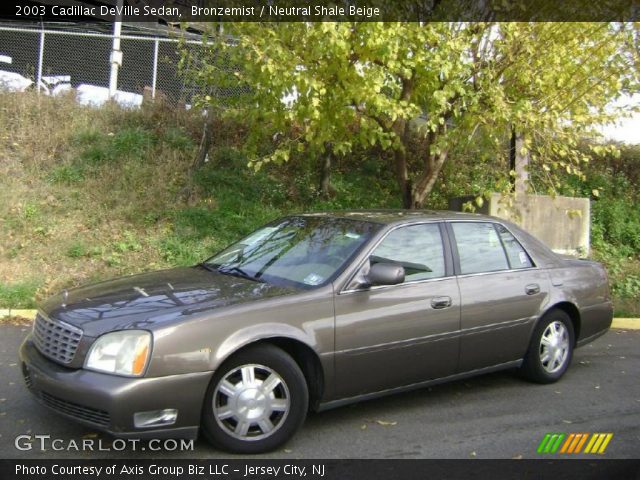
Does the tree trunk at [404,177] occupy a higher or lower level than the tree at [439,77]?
lower

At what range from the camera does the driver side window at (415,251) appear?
4.48 m

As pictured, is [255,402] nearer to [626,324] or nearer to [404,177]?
[626,324]

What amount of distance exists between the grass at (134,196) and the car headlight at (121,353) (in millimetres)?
4423

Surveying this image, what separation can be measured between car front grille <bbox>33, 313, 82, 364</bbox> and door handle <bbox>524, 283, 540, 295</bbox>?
347 cm

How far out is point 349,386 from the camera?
405 centimetres

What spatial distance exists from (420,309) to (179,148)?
792 cm

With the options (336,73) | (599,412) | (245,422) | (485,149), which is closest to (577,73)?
(485,149)

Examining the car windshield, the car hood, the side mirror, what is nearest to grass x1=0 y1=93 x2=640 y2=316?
the car hood

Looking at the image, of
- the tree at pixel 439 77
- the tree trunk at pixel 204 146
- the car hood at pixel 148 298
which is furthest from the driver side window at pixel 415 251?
the tree trunk at pixel 204 146

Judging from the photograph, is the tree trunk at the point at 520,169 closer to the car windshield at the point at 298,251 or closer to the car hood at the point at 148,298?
the car windshield at the point at 298,251

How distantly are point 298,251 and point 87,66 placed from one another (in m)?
11.1

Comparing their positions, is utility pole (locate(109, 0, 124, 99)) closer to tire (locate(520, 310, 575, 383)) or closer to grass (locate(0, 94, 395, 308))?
grass (locate(0, 94, 395, 308))

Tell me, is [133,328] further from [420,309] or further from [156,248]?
[156,248]

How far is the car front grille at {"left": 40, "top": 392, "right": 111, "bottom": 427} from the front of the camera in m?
3.30
